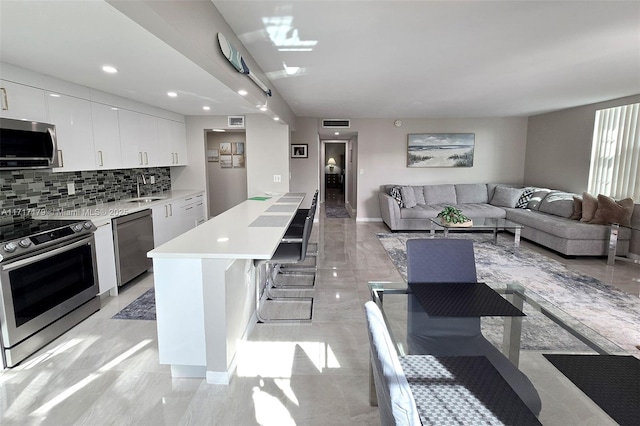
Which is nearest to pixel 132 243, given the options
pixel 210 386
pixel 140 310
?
pixel 140 310

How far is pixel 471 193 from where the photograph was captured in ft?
22.5

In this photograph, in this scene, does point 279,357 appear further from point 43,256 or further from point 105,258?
point 105,258

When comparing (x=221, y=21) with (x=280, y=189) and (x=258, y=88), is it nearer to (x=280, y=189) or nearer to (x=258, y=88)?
(x=258, y=88)

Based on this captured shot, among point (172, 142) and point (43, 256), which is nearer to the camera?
point (43, 256)

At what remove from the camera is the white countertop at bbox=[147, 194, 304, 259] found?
1.94m

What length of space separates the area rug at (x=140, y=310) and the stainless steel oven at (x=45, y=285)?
27cm

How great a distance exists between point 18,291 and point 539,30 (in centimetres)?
411

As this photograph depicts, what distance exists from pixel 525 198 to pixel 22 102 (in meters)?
7.18

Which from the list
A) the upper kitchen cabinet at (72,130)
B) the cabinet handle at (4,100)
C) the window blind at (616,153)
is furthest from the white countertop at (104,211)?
the window blind at (616,153)

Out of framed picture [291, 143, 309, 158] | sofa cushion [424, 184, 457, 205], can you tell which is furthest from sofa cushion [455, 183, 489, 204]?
framed picture [291, 143, 309, 158]

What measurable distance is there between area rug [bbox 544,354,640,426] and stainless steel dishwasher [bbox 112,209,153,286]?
11.8 ft

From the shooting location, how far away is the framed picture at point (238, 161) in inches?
277

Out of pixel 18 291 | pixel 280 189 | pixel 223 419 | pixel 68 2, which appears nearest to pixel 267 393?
pixel 223 419

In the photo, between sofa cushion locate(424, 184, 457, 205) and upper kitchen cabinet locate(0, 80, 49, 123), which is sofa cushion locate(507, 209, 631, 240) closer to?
sofa cushion locate(424, 184, 457, 205)
